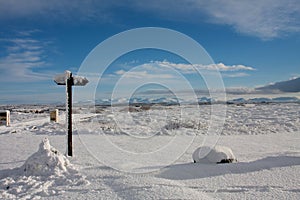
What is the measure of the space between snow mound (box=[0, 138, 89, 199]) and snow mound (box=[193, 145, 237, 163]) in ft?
7.99

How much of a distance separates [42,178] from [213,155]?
3287mm

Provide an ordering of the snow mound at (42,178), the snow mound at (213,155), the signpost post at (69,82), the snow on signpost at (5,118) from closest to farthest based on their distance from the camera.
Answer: the snow mound at (42,178) < the snow mound at (213,155) < the signpost post at (69,82) < the snow on signpost at (5,118)

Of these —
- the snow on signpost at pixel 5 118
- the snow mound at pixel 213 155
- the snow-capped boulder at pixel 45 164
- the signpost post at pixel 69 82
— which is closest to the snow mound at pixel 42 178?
the snow-capped boulder at pixel 45 164

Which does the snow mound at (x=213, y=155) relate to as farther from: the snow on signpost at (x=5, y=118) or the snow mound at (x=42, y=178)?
the snow on signpost at (x=5, y=118)

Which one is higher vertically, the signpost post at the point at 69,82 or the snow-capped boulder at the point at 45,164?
the signpost post at the point at 69,82

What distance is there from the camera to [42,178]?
4680mm

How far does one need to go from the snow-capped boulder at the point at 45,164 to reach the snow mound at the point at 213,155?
263 cm

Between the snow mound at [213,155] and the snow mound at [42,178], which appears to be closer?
the snow mound at [42,178]

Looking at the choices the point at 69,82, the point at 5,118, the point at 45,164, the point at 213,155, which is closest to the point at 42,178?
the point at 45,164

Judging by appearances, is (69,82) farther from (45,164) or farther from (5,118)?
(5,118)

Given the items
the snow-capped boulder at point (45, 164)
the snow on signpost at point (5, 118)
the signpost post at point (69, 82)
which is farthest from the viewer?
the snow on signpost at point (5, 118)

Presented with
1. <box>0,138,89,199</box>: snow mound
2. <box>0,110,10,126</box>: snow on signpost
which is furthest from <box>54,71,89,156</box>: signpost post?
<box>0,110,10,126</box>: snow on signpost

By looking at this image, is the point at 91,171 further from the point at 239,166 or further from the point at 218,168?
the point at 239,166

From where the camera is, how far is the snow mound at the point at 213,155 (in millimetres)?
5637
